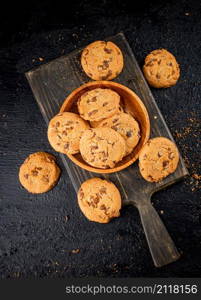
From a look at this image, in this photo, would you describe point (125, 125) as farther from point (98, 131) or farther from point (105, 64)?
point (105, 64)

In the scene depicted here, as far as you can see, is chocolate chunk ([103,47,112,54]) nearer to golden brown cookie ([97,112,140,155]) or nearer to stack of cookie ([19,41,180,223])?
stack of cookie ([19,41,180,223])

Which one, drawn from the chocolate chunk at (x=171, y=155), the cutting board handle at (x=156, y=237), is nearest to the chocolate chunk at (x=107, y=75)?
the chocolate chunk at (x=171, y=155)

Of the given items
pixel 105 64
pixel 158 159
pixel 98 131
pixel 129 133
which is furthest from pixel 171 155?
pixel 105 64

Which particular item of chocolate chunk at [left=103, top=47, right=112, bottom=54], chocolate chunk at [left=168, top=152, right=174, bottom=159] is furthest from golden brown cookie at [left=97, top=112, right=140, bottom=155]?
chocolate chunk at [left=103, top=47, right=112, bottom=54]

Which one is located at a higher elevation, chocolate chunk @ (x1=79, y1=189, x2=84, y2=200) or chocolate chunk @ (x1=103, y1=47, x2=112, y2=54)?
chocolate chunk @ (x1=103, y1=47, x2=112, y2=54)

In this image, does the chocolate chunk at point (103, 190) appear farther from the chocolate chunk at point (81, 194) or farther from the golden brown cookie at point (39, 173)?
the golden brown cookie at point (39, 173)
